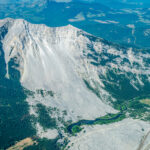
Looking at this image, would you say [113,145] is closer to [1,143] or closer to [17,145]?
Result: [17,145]

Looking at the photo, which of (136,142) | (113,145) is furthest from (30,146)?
(136,142)

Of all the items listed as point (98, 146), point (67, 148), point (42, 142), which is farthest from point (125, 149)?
point (42, 142)

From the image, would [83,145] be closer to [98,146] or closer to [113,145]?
[98,146]

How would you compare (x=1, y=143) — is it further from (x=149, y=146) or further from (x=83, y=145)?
(x=149, y=146)

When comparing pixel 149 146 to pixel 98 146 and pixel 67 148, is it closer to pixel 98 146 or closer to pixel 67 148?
pixel 98 146

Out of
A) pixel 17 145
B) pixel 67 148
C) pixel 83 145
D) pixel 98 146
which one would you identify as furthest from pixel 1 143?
pixel 98 146

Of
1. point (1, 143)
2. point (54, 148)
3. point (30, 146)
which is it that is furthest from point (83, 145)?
point (1, 143)
